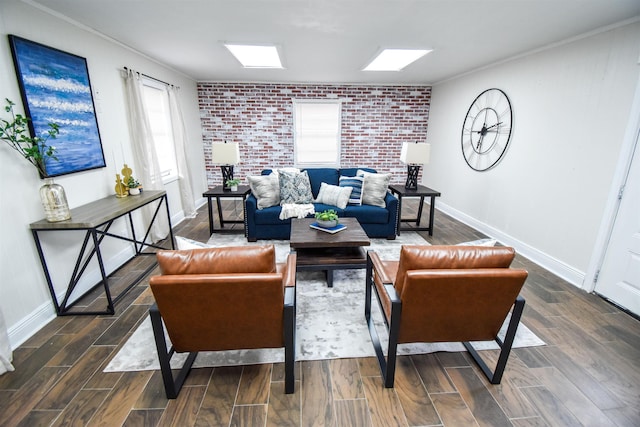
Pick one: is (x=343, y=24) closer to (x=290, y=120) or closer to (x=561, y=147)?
(x=561, y=147)

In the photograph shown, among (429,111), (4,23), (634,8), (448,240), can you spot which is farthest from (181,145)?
(634,8)

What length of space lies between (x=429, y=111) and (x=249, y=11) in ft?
14.7

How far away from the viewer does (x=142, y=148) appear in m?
3.27

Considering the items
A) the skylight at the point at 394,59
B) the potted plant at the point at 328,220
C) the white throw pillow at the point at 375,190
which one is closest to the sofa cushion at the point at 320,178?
the white throw pillow at the point at 375,190

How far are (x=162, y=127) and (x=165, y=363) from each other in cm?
375

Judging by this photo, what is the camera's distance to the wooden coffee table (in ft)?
8.33

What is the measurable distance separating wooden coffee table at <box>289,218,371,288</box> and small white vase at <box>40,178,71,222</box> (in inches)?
69.7

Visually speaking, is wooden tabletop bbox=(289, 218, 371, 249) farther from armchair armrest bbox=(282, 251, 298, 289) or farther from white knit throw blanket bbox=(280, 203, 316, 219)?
armchair armrest bbox=(282, 251, 298, 289)

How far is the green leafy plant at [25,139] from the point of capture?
70.6 inches

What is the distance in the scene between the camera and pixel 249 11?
7.04 feet

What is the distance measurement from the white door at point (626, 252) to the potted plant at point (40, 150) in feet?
14.9

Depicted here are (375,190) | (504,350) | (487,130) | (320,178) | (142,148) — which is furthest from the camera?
(320,178)

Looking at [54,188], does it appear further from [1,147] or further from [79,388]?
[79,388]

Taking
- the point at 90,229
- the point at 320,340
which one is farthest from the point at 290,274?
the point at 90,229
